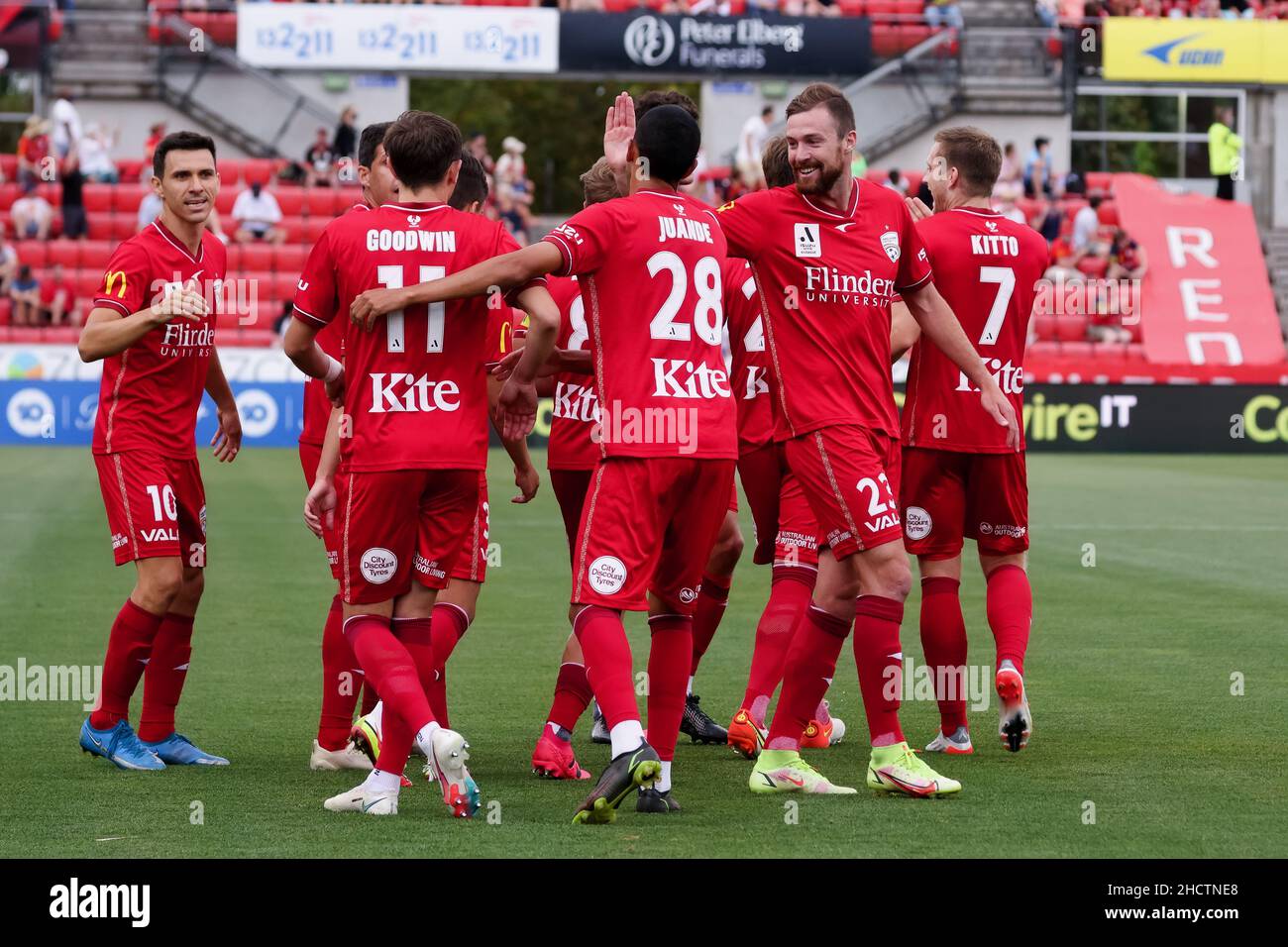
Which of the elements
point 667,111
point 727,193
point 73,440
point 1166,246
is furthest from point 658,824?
point 1166,246

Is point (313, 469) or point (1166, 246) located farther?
point (1166, 246)

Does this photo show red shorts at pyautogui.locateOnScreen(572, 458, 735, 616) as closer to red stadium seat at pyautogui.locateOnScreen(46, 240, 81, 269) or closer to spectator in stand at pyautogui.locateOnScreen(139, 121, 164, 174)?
spectator in stand at pyautogui.locateOnScreen(139, 121, 164, 174)

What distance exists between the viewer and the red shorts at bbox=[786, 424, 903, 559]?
6.34 m

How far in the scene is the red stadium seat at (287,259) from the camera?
1185 inches

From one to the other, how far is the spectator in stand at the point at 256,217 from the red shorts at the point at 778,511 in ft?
76.6

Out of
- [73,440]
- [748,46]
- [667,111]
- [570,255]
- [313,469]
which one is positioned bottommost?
[73,440]

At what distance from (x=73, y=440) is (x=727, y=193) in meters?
11.0

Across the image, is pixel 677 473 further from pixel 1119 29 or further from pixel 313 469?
pixel 1119 29

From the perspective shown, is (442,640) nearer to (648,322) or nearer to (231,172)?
(648,322)

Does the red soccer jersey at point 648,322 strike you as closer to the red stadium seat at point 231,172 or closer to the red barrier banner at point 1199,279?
the red barrier banner at point 1199,279

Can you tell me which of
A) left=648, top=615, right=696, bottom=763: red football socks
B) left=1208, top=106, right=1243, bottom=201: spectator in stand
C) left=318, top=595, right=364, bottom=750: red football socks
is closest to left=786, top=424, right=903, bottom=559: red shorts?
left=648, top=615, right=696, bottom=763: red football socks

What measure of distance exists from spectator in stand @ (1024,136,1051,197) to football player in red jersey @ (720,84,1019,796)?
1053 inches

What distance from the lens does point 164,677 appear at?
23.9 feet

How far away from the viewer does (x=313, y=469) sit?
25.1 feet
